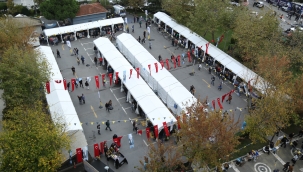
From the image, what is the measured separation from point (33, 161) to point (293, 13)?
5005 centimetres

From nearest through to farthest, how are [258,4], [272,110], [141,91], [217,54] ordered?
1. [272,110]
2. [141,91]
3. [217,54]
4. [258,4]

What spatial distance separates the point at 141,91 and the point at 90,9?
22.2 meters

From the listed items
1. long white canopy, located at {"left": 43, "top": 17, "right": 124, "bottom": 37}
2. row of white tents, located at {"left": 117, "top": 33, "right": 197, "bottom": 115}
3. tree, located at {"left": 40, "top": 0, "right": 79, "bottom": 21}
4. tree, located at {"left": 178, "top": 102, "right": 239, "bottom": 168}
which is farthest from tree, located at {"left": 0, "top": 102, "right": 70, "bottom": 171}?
tree, located at {"left": 40, "top": 0, "right": 79, "bottom": 21}

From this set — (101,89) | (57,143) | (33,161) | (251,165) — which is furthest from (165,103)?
(33,161)

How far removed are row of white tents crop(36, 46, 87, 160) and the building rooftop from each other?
14946 mm

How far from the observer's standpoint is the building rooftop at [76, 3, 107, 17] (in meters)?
43.2

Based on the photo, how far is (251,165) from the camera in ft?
74.4

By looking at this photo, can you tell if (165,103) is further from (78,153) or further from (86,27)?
(86,27)

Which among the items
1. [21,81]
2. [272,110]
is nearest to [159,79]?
[272,110]

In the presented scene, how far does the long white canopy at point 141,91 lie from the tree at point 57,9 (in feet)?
32.3

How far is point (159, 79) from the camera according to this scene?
29.4m

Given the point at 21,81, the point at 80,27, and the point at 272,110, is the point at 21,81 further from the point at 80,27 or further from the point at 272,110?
the point at 80,27

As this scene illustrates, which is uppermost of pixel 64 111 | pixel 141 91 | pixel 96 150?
pixel 141 91

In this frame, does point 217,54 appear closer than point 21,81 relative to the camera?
No
